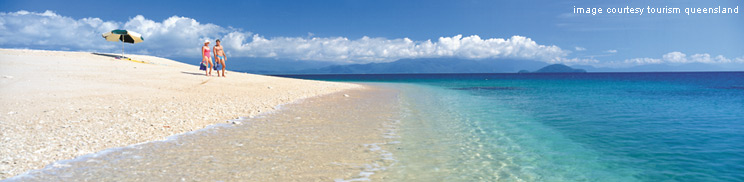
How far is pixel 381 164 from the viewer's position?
308 inches

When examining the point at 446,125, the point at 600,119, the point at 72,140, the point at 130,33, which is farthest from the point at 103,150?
the point at 130,33

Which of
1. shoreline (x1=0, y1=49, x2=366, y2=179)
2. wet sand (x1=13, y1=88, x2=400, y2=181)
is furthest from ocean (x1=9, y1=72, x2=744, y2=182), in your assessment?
shoreline (x1=0, y1=49, x2=366, y2=179)

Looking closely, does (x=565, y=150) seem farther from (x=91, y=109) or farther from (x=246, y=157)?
(x=91, y=109)

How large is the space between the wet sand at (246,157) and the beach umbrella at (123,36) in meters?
31.3

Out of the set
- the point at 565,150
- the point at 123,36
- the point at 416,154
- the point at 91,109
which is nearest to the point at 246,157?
the point at 416,154

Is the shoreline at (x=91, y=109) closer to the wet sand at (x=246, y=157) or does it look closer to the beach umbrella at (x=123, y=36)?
the wet sand at (x=246, y=157)

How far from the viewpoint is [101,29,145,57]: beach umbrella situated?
3609 centimetres

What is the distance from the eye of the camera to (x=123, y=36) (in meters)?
38.4

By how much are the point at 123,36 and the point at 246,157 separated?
3794cm

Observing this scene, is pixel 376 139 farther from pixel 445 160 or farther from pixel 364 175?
pixel 364 175

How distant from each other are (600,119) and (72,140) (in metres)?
17.9

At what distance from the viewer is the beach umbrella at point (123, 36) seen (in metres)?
36.1

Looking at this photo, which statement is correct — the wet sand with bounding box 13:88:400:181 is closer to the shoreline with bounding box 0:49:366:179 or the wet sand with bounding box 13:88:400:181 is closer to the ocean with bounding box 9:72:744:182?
the ocean with bounding box 9:72:744:182

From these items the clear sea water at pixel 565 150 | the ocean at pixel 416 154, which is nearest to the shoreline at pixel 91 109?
the ocean at pixel 416 154
